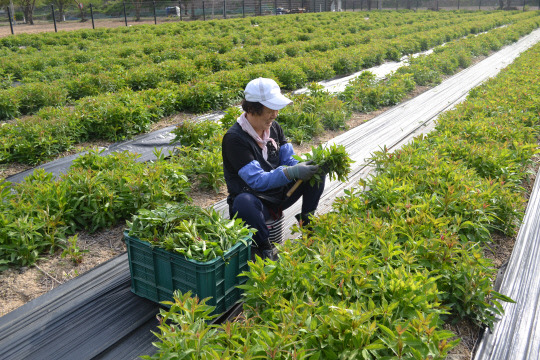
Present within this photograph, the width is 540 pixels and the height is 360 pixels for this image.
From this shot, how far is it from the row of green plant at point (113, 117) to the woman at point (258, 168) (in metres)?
3.20

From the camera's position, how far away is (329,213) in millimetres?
3293

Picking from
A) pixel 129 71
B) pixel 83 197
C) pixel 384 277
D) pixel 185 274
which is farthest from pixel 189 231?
pixel 129 71

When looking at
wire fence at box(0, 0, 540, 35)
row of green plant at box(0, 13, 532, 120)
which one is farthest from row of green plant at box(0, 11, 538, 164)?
wire fence at box(0, 0, 540, 35)

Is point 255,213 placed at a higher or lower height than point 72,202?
higher

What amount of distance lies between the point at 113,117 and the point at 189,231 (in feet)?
14.5

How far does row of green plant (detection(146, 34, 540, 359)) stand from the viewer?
6.70 feet

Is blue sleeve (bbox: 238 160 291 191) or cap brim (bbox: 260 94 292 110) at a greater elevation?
cap brim (bbox: 260 94 292 110)

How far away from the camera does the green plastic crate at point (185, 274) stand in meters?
2.72

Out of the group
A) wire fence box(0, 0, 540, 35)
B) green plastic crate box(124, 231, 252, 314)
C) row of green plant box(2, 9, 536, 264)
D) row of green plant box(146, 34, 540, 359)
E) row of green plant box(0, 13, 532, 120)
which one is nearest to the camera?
row of green plant box(146, 34, 540, 359)

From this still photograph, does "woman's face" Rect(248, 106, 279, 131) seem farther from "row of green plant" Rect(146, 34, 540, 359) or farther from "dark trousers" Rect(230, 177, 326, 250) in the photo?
"row of green plant" Rect(146, 34, 540, 359)

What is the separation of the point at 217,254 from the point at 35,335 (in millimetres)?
1293

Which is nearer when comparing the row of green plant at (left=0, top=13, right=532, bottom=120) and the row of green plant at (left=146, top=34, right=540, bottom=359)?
the row of green plant at (left=146, top=34, right=540, bottom=359)

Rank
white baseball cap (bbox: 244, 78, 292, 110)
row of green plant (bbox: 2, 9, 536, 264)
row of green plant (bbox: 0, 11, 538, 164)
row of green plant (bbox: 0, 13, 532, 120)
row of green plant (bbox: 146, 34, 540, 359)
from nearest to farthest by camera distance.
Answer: row of green plant (bbox: 146, 34, 540, 359) → white baseball cap (bbox: 244, 78, 292, 110) → row of green plant (bbox: 2, 9, 536, 264) → row of green plant (bbox: 0, 11, 538, 164) → row of green plant (bbox: 0, 13, 532, 120)

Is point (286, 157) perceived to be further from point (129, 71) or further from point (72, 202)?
point (129, 71)
